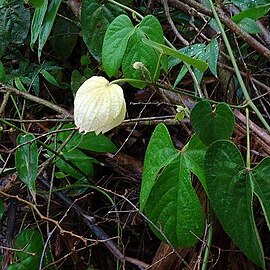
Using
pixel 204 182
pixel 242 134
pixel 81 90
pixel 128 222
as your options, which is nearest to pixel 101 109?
pixel 81 90

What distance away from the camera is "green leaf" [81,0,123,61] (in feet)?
3.75

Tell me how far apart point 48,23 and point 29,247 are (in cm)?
45

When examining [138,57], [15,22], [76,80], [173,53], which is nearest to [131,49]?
[138,57]

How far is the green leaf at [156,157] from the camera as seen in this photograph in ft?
2.80

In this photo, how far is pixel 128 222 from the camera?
1.20 m

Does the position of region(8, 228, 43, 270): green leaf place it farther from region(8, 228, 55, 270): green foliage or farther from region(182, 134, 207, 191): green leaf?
region(182, 134, 207, 191): green leaf

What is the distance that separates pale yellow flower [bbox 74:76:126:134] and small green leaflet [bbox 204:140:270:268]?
14cm

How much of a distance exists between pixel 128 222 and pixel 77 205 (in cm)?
12

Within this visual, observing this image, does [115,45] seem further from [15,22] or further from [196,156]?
[15,22]

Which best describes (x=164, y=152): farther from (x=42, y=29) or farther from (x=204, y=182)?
(x=42, y=29)

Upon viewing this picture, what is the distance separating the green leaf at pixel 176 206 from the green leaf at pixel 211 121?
5 cm

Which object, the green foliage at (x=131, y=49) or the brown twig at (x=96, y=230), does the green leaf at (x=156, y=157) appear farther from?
the brown twig at (x=96, y=230)

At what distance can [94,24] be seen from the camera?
1147 millimetres

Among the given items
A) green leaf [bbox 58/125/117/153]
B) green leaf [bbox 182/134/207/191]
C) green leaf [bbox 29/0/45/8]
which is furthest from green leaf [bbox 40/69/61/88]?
green leaf [bbox 182/134/207/191]
